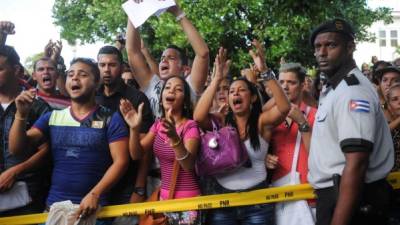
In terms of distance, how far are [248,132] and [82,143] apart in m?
1.34

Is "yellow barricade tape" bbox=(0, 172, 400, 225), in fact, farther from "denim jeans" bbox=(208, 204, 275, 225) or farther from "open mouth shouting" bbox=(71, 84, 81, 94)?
"open mouth shouting" bbox=(71, 84, 81, 94)

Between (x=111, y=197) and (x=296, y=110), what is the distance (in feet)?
5.60

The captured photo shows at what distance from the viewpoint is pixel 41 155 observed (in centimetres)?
410

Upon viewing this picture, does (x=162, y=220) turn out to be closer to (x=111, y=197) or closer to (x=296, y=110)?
(x=111, y=197)

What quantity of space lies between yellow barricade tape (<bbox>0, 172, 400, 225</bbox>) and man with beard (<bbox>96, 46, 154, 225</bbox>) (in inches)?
6.2

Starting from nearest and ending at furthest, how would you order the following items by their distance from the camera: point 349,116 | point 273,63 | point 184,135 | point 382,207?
point 349,116 < point 382,207 < point 184,135 < point 273,63

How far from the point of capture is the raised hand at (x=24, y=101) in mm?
3693

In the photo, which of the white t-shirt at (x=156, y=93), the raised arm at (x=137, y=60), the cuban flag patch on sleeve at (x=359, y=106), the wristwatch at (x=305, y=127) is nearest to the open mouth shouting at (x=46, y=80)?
the raised arm at (x=137, y=60)

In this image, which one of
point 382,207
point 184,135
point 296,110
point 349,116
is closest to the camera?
point 349,116

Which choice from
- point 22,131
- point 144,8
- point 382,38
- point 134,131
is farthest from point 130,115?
point 382,38

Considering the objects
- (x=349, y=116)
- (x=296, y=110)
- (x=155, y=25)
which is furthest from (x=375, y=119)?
(x=155, y=25)

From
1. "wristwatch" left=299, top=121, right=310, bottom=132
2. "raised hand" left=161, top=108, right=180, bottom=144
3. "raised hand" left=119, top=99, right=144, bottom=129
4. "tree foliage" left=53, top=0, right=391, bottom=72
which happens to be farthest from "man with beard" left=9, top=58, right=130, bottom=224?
"tree foliage" left=53, top=0, right=391, bottom=72

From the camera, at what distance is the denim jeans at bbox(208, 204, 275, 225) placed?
3.93 metres

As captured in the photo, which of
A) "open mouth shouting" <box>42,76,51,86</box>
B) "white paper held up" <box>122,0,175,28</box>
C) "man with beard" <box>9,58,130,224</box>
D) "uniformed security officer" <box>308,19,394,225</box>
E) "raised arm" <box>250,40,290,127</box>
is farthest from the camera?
"open mouth shouting" <box>42,76,51,86</box>
